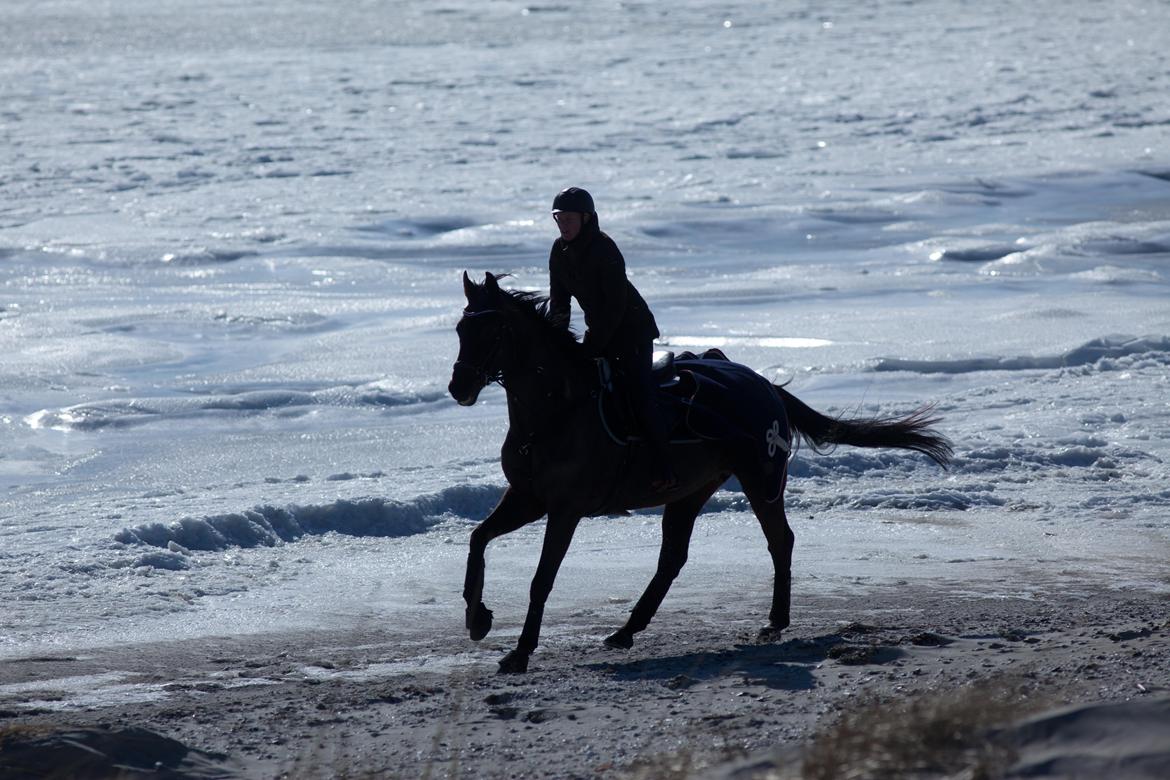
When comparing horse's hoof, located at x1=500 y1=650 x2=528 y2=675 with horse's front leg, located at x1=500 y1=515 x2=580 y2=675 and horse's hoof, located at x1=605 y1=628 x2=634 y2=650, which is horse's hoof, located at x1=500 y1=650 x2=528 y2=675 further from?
horse's hoof, located at x1=605 y1=628 x2=634 y2=650

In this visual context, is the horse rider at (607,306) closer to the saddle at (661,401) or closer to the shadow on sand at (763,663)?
the saddle at (661,401)

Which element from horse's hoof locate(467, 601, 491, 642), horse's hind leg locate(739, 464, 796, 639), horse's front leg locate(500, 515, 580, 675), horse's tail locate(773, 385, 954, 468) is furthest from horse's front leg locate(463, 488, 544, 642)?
horse's tail locate(773, 385, 954, 468)

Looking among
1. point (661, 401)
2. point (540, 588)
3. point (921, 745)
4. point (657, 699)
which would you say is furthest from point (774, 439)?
point (921, 745)

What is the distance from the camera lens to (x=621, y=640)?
764 centimetres

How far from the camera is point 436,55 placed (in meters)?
42.1

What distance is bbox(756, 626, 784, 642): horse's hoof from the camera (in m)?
7.70

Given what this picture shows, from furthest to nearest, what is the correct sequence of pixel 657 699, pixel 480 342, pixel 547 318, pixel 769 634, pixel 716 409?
pixel 716 409 → pixel 769 634 → pixel 547 318 → pixel 480 342 → pixel 657 699

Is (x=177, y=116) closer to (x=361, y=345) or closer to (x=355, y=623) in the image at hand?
(x=361, y=345)

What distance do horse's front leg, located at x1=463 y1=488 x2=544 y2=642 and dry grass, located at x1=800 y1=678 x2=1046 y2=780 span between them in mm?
2694

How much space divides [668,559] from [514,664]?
1.29m

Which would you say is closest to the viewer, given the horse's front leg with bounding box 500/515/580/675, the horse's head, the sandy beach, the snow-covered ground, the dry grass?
the dry grass

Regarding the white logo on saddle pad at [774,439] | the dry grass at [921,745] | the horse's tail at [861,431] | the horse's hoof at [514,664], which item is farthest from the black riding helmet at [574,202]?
the dry grass at [921,745]

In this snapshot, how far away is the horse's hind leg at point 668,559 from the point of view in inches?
303

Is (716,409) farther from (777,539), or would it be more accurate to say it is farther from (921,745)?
(921,745)
